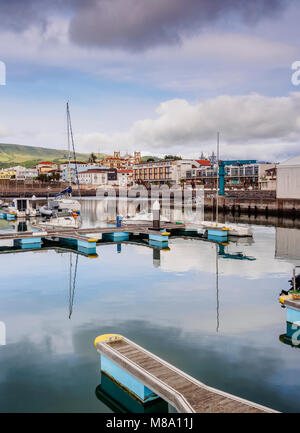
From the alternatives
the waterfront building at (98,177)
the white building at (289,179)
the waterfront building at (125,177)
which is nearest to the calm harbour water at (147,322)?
the white building at (289,179)

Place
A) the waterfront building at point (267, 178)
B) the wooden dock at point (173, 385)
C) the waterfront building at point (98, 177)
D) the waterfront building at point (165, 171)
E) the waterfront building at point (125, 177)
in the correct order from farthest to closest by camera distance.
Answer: the waterfront building at point (98, 177), the waterfront building at point (125, 177), the waterfront building at point (165, 171), the waterfront building at point (267, 178), the wooden dock at point (173, 385)

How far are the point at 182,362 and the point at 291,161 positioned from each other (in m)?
54.1

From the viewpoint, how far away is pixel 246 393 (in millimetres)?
9750

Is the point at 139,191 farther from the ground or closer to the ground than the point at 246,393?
farther from the ground

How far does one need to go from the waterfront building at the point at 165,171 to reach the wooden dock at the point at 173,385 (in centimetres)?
15680

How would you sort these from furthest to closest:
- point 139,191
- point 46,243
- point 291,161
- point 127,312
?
point 139,191, point 291,161, point 46,243, point 127,312

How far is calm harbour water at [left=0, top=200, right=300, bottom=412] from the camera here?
10091 millimetres

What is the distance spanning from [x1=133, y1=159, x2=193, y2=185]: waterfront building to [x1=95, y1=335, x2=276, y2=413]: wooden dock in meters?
157

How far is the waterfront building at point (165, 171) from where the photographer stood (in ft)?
565

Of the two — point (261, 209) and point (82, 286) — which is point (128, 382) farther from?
point (261, 209)

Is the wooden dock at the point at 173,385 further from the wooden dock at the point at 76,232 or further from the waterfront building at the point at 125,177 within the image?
the waterfront building at the point at 125,177

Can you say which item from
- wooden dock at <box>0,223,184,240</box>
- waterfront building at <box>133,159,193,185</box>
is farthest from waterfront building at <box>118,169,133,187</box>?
wooden dock at <box>0,223,184,240</box>

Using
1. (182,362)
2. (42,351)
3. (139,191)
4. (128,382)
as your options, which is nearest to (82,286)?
(42,351)
